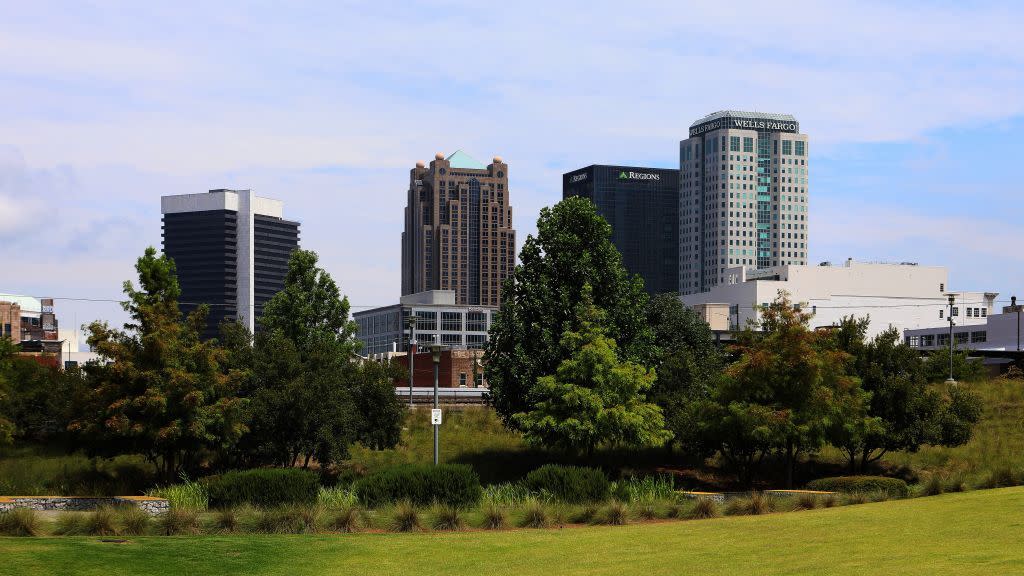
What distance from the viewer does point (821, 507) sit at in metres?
30.5

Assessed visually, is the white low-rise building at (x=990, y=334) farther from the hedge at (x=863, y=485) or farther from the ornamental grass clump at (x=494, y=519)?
the ornamental grass clump at (x=494, y=519)

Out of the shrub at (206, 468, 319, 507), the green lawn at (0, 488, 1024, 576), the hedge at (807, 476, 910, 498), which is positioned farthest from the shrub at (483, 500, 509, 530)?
the hedge at (807, 476, 910, 498)

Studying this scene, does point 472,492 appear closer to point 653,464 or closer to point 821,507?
point 821,507

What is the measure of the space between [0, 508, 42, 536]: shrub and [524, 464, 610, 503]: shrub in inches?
568

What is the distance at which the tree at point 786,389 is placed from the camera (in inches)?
1601

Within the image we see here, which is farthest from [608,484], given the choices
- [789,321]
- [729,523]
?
[789,321]

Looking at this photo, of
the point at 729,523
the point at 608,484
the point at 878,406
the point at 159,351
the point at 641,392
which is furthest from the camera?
the point at 641,392

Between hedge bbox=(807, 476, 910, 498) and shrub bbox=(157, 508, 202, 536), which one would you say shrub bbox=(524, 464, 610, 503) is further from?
shrub bbox=(157, 508, 202, 536)

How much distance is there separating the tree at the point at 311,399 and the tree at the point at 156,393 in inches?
86.4

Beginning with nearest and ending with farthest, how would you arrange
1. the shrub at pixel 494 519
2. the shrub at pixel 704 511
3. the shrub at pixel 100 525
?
the shrub at pixel 100 525, the shrub at pixel 494 519, the shrub at pixel 704 511

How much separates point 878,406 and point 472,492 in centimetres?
2109

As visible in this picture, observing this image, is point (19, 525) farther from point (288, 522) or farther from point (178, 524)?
point (288, 522)

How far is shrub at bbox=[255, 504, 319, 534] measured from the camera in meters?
26.0

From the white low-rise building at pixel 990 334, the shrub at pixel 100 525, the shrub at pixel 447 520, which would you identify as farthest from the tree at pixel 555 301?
the white low-rise building at pixel 990 334
